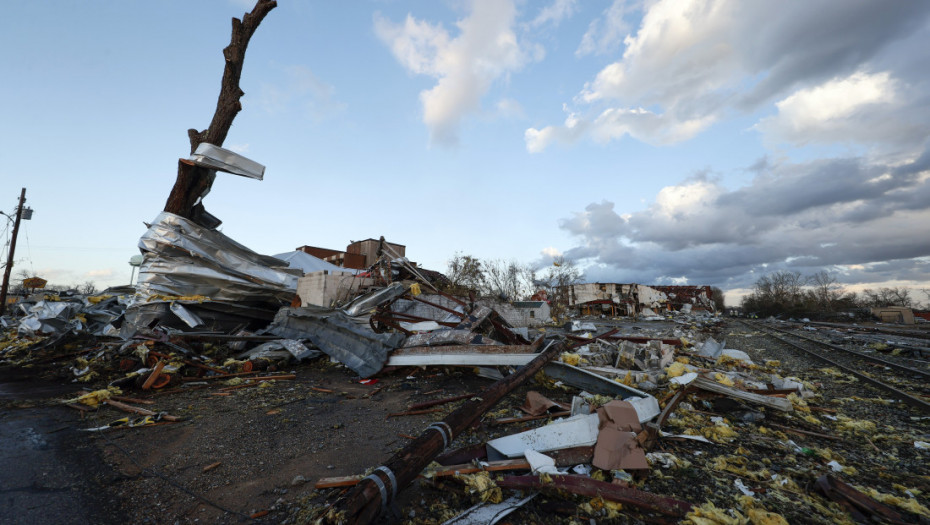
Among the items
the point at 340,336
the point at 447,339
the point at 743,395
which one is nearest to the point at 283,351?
the point at 340,336

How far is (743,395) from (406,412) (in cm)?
397

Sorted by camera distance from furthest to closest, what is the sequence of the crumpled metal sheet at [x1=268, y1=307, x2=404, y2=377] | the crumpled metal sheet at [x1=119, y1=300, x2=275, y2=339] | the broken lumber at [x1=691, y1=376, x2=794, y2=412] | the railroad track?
the crumpled metal sheet at [x1=119, y1=300, x2=275, y2=339]
the crumpled metal sheet at [x1=268, y1=307, x2=404, y2=377]
the railroad track
the broken lumber at [x1=691, y1=376, x2=794, y2=412]

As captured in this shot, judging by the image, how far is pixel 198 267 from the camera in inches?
317

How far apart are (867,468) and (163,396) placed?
300 inches

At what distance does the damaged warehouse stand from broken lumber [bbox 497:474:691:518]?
12 millimetres

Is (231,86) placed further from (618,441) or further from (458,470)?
(618,441)

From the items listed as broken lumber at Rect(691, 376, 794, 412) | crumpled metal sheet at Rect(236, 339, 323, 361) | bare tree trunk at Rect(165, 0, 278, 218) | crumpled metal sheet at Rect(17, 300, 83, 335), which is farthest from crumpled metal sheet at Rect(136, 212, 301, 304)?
broken lumber at Rect(691, 376, 794, 412)

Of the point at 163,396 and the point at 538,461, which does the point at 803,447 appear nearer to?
the point at 538,461

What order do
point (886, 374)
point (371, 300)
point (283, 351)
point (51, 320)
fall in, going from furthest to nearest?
point (51, 320)
point (371, 300)
point (886, 374)
point (283, 351)

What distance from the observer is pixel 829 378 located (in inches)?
258

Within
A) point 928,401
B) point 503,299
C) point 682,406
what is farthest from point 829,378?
point 503,299

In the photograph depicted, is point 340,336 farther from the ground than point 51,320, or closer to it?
closer to it

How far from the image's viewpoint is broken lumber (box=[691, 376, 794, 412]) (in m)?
3.96

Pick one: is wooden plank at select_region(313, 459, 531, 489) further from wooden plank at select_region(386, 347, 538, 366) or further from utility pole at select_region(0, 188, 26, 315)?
utility pole at select_region(0, 188, 26, 315)
